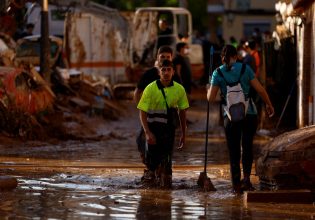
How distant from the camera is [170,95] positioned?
12.9 m

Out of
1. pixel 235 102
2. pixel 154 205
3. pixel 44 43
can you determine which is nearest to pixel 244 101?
pixel 235 102

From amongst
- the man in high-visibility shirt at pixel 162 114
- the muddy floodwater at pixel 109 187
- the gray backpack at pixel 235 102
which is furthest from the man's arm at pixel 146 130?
the gray backpack at pixel 235 102

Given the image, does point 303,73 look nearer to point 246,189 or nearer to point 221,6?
point 246,189

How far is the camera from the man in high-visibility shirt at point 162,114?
42.1 ft

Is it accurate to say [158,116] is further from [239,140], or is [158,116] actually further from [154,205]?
[154,205]

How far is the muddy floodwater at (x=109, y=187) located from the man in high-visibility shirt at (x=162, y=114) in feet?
1.13

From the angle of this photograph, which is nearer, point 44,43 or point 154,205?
point 154,205

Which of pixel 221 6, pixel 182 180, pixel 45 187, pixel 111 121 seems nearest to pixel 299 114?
pixel 111 121

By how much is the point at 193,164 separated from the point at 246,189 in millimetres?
3468

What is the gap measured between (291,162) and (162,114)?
1.95 m

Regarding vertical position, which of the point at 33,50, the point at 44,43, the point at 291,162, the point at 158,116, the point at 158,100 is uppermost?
the point at 44,43

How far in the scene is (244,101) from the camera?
12.3 metres

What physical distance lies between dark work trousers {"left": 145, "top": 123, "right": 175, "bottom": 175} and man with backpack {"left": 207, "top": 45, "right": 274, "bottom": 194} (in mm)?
771

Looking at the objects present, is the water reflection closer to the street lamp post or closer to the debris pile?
the debris pile
